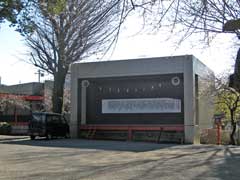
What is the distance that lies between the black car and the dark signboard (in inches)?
105

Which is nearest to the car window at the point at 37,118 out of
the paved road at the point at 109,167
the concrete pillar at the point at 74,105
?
the concrete pillar at the point at 74,105

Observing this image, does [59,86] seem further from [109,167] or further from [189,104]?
[109,167]

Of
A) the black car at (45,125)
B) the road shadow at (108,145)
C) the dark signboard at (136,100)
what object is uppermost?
the dark signboard at (136,100)

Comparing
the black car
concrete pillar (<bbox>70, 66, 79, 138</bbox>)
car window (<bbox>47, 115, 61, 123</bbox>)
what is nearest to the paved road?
the black car

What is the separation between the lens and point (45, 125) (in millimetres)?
32500

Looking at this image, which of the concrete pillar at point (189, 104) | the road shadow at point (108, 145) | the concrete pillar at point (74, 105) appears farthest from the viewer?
the concrete pillar at point (74, 105)

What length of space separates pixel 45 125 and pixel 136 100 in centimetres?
679

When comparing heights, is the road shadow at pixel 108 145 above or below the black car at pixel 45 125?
below

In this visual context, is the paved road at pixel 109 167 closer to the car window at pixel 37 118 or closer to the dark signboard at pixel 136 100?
the car window at pixel 37 118

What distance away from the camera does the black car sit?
3250cm

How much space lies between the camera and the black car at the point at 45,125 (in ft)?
107

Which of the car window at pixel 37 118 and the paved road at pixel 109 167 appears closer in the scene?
the paved road at pixel 109 167

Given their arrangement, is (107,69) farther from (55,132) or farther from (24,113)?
(24,113)

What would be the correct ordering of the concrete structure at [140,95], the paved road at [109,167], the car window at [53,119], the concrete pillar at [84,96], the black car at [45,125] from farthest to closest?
the concrete pillar at [84,96]
the car window at [53,119]
the concrete structure at [140,95]
the black car at [45,125]
the paved road at [109,167]
